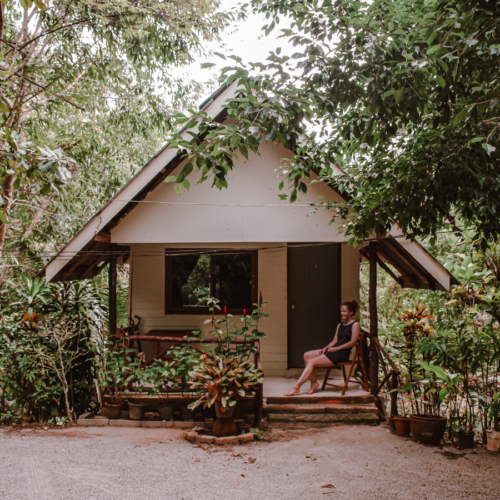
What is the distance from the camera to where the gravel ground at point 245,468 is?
386 centimetres

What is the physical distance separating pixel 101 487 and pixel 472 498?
3412 millimetres

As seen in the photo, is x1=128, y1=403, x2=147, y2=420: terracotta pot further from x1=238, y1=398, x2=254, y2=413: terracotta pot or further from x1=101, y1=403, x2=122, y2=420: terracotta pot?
x1=238, y1=398, x2=254, y2=413: terracotta pot

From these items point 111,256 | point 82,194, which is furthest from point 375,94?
point 82,194

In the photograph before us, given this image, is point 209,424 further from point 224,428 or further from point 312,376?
point 312,376

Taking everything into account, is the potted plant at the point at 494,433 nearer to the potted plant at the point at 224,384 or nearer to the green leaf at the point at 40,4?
the potted plant at the point at 224,384

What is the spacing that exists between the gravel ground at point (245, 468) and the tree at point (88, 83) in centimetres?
349

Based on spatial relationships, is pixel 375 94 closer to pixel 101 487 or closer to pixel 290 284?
pixel 101 487

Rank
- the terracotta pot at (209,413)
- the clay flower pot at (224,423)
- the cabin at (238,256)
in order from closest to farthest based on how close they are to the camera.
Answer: the clay flower pot at (224,423) → the terracotta pot at (209,413) → the cabin at (238,256)

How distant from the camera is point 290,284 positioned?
7910 millimetres

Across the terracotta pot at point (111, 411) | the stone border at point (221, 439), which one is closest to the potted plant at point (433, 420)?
the stone border at point (221, 439)

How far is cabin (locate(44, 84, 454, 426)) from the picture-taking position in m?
6.23

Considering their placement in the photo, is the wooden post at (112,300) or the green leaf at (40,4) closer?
the green leaf at (40,4)

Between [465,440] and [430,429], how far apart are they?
41 centimetres

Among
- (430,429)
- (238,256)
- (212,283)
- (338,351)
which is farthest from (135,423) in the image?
(430,429)
